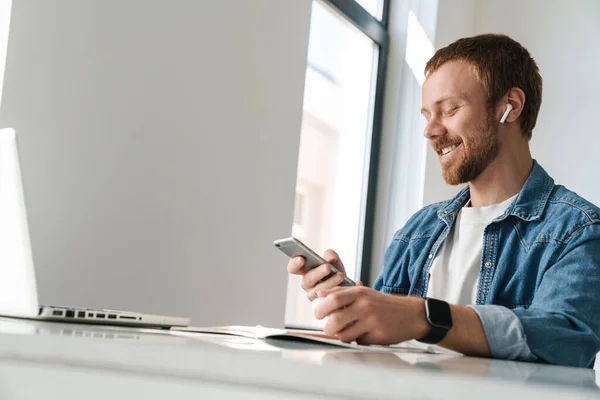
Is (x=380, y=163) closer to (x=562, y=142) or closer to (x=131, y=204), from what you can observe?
(x=562, y=142)

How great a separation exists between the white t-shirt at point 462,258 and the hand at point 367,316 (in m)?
0.66

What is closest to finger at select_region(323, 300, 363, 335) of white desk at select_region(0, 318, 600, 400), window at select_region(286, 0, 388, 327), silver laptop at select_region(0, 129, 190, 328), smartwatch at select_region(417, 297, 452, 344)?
smartwatch at select_region(417, 297, 452, 344)

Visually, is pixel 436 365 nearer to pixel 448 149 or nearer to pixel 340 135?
pixel 448 149

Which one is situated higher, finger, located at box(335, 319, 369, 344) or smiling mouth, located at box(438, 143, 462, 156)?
smiling mouth, located at box(438, 143, 462, 156)

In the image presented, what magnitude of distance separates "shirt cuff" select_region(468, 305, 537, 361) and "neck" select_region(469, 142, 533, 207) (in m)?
0.70

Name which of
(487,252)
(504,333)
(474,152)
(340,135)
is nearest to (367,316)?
(504,333)

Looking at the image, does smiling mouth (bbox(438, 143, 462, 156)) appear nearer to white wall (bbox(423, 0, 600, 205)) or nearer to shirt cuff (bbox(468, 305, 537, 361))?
shirt cuff (bbox(468, 305, 537, 361))

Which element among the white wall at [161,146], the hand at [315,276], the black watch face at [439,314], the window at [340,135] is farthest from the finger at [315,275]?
the window at [340,135]

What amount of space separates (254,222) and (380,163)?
1540 mm

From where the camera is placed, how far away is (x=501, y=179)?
1.85 metres

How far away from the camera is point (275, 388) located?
460 mm

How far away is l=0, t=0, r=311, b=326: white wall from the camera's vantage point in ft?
5.14

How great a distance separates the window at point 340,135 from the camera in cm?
316

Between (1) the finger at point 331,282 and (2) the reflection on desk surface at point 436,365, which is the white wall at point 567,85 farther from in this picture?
(2) the reflection on desk surface at point 436,365
